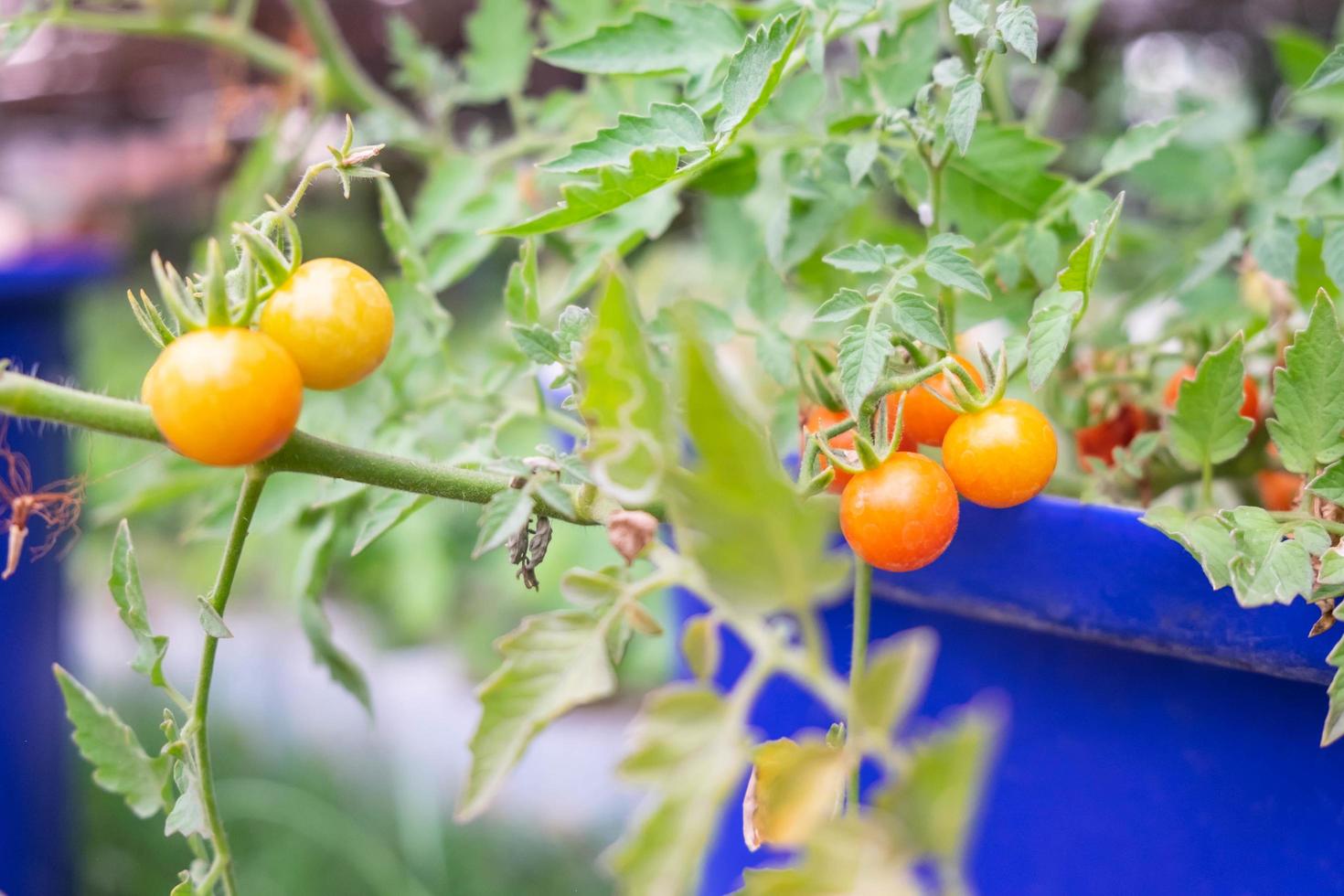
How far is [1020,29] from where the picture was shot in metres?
0.31

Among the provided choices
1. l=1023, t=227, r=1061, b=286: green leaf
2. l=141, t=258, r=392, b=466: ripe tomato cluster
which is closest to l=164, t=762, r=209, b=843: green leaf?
l=141, t=258, r=392, b=466: ripe tomato cluster

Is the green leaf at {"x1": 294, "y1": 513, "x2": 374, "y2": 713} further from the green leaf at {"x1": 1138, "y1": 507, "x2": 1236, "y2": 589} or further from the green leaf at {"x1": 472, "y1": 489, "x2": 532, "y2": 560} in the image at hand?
the green leaf at {"x1": 1138, "y1": 507, "x2": 1236, "y2": 589}

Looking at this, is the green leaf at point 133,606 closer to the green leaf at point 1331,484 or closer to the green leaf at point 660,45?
the green leaf at point 660,45

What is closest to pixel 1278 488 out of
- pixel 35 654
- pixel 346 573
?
pixel 35 654

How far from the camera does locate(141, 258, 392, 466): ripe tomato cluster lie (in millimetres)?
234

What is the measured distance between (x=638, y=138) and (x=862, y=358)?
93 millimetres

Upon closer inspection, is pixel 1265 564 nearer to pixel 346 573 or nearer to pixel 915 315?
pixel 915 315

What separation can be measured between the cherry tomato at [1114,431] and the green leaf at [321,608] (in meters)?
0.31

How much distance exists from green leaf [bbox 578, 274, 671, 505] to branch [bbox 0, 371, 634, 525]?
0.24 ft

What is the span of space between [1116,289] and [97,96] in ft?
6.62

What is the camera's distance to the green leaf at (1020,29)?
31 cm

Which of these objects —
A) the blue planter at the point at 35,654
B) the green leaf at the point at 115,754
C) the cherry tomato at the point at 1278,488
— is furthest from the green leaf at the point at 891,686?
the blue planter at the point at 35,654

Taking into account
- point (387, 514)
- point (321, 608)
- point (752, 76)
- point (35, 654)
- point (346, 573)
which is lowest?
point (346, 573)

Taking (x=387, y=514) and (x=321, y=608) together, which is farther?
(x=321, y=608)
